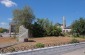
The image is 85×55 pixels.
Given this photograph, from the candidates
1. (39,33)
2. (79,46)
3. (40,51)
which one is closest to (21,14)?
(39,33)

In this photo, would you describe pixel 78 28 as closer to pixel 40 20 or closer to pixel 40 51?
pixel 40 20

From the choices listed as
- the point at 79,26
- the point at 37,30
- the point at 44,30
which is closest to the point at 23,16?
the point at 37,30

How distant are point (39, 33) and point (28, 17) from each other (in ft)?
17.4

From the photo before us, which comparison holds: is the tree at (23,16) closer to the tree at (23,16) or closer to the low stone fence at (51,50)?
the tree at (23,16)

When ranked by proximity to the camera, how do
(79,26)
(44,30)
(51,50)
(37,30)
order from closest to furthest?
(51,50), (37,30), (44,30), (79,26)

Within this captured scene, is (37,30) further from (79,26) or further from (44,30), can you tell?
(79,26)

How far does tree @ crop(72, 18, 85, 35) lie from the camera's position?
55781 mm

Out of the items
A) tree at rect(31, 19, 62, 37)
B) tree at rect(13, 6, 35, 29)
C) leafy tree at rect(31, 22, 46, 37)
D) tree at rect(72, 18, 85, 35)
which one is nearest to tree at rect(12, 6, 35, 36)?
tree at rect(13, 6, 35, 29)

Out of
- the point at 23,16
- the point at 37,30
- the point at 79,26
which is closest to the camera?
the point at 23,16

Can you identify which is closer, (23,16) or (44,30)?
(23,16)

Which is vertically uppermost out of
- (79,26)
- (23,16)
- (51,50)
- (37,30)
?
(23,16)

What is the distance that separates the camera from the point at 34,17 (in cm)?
5384

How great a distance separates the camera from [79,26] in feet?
185

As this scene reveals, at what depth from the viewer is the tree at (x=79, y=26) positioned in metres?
55.8
